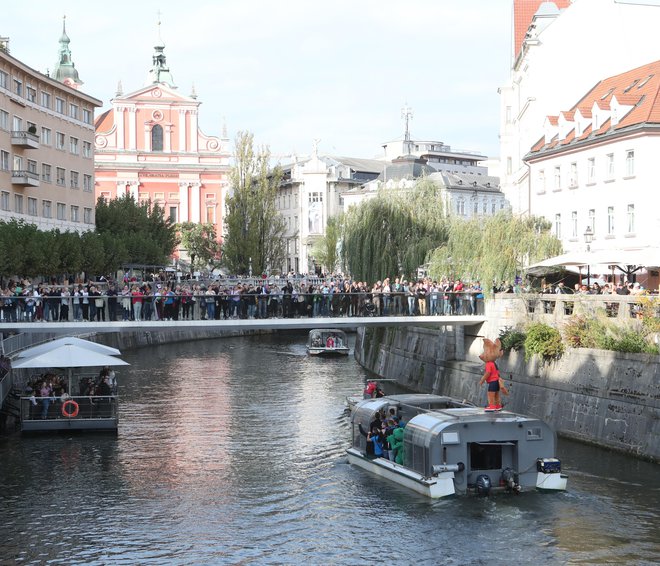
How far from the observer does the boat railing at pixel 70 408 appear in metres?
37.9

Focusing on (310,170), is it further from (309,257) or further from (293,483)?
(293,483)

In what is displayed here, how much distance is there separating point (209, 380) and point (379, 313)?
1486 cm

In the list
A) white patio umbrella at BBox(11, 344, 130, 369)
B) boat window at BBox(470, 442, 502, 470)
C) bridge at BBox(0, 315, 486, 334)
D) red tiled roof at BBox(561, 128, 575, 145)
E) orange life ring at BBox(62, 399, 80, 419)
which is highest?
red tiled roof at BBox(561, 128, 575, 145)

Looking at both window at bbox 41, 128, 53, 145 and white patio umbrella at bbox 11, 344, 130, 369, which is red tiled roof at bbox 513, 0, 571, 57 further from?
white patio umbrella at bbox 11, 344, 130, 369

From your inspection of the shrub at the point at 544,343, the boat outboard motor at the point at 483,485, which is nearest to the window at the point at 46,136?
the shrub at the point at 544,343

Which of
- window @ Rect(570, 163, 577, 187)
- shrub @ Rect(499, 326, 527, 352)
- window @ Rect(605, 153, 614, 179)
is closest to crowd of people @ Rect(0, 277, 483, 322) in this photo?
shrub @ Rect(499, 326, 527, 352)

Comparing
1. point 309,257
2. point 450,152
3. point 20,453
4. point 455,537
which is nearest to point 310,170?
point 309,257

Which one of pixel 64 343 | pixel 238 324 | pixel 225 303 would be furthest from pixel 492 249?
pixel 64 343

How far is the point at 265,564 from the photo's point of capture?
76.4 ft

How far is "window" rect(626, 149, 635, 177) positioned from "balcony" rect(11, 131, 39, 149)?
36587 millimetres

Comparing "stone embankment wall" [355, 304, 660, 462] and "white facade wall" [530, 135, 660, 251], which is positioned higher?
"white facade wall" [530, 135, 660, 251]

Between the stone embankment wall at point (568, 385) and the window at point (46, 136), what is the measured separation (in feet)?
112

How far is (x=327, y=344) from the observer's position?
2859 inches

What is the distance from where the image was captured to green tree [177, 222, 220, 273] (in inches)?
4321
